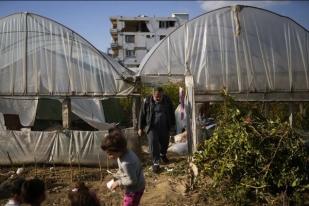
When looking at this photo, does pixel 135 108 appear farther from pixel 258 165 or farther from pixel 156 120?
pixel 258 165

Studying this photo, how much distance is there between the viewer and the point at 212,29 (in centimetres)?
982

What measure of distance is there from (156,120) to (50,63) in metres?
3.22

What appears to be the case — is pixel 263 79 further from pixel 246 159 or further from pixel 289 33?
pixel 246 159

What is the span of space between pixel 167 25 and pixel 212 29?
48.4 m

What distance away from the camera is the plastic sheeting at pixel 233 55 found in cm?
966

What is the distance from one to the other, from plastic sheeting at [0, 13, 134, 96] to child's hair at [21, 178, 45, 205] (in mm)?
6145

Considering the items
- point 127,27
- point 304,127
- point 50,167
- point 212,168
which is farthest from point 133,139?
point 127,27

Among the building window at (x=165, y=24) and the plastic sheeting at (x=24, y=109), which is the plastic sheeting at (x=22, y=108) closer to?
the plastic sheeting at (x=24, y=109)

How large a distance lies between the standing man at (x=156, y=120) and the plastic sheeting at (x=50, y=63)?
1092 mm

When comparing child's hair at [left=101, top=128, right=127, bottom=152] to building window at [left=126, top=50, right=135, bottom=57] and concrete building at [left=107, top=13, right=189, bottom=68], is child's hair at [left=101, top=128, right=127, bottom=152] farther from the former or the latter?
building window at [left=126, top=50, right=135, bottom=57]

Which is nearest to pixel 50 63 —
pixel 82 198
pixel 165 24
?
pixel 82 198

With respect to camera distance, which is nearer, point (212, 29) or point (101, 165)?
point (101, 165)

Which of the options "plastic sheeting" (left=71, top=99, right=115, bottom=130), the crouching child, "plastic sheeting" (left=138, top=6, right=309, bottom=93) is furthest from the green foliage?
"plastic sheeting" (left=71, top=99, right=115, bottom=130)

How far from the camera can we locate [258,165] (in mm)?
6418
